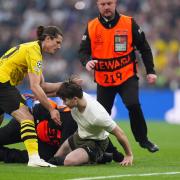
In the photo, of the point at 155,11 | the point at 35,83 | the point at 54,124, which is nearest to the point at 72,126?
the point at 54,124

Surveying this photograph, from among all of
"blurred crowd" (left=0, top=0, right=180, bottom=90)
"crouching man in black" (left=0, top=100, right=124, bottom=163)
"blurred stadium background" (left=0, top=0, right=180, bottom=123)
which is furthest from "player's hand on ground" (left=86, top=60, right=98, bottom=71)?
"blurred crowd" (left=0, top=0, right=180, bottom=90)

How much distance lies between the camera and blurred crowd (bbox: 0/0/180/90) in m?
23.6

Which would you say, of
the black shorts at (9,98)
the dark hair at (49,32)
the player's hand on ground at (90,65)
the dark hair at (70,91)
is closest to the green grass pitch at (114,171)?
the black shorts at (9,98)

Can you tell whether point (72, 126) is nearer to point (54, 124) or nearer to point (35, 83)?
point (54, 124)

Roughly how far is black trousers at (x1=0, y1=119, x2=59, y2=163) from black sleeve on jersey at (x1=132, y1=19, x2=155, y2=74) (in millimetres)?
1882

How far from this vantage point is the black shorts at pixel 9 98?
400 inches

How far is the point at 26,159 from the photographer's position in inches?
411

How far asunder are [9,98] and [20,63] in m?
0.49

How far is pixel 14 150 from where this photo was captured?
10547 millimetres

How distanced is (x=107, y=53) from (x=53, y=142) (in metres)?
1.59

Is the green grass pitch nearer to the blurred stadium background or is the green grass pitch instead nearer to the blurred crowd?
the blurred stadium background

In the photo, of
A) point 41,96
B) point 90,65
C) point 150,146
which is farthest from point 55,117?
point 150,146

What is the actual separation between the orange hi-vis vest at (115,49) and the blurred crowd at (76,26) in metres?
11.9

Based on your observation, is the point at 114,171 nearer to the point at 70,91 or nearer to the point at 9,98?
the point at 70,91
